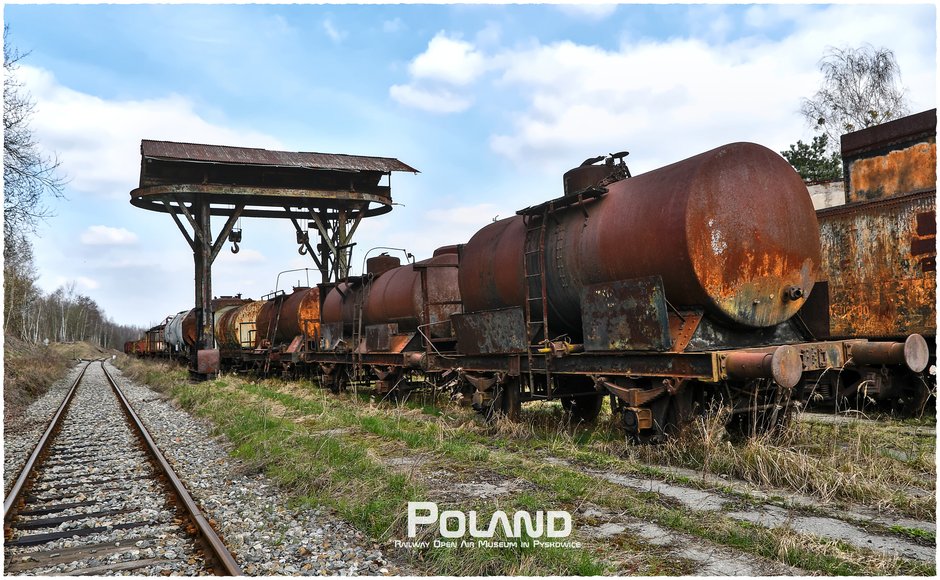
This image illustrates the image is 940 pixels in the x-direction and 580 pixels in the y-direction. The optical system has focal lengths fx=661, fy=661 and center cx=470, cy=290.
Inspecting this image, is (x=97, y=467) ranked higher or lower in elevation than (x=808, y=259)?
lower

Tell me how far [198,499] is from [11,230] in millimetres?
12773

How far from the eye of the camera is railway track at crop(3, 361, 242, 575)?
4.76 meters

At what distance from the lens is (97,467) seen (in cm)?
838

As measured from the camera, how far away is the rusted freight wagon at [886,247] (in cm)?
938

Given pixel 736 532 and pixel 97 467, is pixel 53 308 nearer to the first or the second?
pixel 97 467

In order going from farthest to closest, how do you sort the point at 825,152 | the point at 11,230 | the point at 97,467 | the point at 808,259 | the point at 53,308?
1. the point at 53,308
2. the point at 825,152
3. the point at 11,230
4. the point at 97,467
5. the point at 808,259

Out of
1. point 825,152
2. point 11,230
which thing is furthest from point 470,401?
point 825,152

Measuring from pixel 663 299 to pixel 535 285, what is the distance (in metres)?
2.39

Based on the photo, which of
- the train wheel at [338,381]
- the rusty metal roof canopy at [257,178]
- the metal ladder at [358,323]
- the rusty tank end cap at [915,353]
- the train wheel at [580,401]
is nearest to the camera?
the rusty tank end cap at [915,353]

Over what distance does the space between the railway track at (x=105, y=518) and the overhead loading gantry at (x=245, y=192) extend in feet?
38.0

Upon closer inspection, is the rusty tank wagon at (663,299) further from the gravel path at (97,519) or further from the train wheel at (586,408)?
the gravel path at (97,519)

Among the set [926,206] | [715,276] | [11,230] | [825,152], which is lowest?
[715,276]

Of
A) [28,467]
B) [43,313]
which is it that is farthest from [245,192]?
[43,313]

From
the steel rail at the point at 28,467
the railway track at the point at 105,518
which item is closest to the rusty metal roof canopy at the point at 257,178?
the steel rail at the point at 28,467
